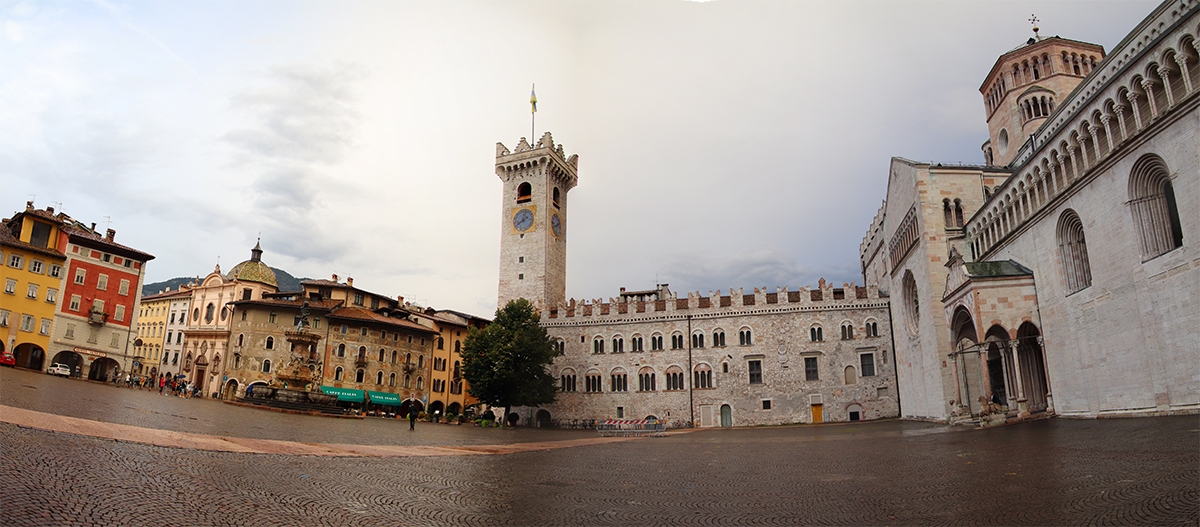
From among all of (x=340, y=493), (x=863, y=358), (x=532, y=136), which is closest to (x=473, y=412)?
(x=532, y=136)

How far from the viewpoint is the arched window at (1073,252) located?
2178cm

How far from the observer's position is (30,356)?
40.3 m

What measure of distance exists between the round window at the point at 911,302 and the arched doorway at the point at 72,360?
54222 mm

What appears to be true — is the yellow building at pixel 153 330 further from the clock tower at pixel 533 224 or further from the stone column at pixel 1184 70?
the stone column at pixel 1184 70

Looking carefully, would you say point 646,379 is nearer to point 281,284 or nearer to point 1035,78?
point 1035,78

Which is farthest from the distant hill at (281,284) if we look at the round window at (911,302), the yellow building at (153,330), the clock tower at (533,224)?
the round window at (911,302)

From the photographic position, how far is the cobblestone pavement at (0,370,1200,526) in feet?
20.5

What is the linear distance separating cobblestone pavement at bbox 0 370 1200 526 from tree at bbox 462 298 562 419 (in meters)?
33.0

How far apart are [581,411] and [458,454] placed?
118ft

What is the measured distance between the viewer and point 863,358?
4531 cm

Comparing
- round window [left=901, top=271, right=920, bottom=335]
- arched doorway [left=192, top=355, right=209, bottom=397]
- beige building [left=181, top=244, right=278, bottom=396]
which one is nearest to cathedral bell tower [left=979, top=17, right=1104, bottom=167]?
round window [left=901, top=271, right=920, bottom=335]

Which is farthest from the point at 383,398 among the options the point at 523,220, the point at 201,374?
the point at 523,220

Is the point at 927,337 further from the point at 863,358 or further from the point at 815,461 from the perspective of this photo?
the point at 815,461

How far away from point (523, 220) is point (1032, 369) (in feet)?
137
